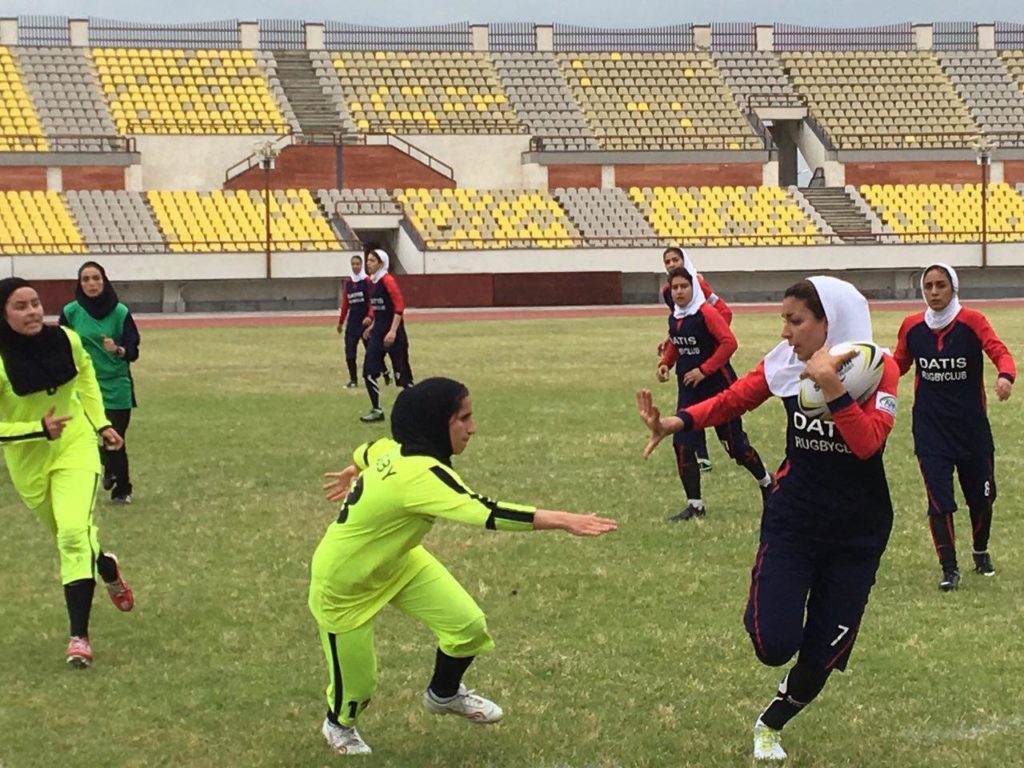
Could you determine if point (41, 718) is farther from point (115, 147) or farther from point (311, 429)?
point (115, 147)

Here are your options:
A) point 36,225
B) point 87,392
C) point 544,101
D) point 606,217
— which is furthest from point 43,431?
point 544,101

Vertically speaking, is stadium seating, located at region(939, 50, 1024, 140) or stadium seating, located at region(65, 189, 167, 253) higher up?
stadium seating, located at region(939, 50, 1024, 140)

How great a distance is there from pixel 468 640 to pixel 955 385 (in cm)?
434

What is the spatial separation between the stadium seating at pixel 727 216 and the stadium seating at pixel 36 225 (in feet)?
64.2

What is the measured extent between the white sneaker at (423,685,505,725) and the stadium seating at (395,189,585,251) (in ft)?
140

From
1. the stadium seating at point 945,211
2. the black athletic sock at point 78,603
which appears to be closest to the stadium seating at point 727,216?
the stadium seating at point 945,211

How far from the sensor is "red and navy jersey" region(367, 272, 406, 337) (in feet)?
64.0

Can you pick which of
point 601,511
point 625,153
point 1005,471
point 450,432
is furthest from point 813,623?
Answer: point 625,153

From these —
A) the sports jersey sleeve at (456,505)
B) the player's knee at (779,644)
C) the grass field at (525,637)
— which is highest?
the sports jersey sleeve at (456,505)

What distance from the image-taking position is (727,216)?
175ft

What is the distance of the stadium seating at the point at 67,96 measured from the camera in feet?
177

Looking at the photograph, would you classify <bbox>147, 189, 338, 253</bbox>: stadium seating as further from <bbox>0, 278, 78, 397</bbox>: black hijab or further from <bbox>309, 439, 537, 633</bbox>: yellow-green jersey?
<bbox>309, 439, 537, 633</bbox>: yellow-green jersey

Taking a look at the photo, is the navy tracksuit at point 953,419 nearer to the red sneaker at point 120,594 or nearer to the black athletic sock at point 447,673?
the black athletic sock at point 447,673

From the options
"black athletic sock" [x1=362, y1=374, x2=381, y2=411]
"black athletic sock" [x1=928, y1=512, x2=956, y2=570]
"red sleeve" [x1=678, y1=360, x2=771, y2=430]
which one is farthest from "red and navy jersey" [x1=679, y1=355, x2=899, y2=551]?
"black athletic sock" [x1=362, y1=374, x2=381, y2=411]
